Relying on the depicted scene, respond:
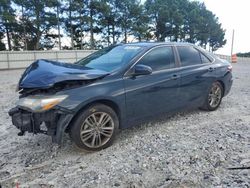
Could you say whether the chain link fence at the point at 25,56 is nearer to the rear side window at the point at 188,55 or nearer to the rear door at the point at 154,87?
the rear side window at the point at 188,55

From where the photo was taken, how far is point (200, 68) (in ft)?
16.1

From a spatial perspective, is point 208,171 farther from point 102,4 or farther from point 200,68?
point 102,4

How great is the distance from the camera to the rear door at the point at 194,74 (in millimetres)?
4574

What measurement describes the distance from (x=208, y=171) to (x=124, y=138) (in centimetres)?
151

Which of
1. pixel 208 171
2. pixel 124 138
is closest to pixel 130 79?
pixel 124 138

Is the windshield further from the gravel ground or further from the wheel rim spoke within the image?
the gravel ground

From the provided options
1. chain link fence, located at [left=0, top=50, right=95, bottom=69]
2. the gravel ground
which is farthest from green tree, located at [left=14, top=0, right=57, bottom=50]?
the gravel ground

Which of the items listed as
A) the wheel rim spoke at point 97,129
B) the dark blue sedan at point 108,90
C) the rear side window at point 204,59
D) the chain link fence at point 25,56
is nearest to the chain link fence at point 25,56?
the chain link fence at point 25,56

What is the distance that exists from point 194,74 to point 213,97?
3.19 feet

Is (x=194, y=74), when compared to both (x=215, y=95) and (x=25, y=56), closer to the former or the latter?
(x=215, y=95)

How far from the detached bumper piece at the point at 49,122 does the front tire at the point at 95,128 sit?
0.18 metres

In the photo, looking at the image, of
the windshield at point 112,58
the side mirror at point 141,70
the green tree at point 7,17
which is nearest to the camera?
the side mirror at point 141,70

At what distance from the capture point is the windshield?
12.6 feet

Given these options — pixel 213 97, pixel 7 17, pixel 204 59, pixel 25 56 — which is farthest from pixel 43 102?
pixel 7 17
